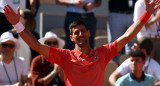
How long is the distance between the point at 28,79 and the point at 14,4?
1766 mm

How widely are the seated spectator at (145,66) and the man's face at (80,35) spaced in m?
1.73

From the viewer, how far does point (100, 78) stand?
13.8 feet

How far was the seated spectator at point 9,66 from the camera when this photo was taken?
581cm

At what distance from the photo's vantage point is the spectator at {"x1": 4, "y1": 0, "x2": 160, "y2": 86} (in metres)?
4.14

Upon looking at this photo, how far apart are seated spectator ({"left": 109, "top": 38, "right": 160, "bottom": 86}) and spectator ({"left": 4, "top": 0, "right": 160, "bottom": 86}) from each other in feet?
5.29

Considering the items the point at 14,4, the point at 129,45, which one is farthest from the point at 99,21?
the point at 14,4

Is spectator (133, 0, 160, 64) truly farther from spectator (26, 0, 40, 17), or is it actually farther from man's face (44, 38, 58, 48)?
spectator (26, 0, 40, 17)

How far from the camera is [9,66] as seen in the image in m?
5.88

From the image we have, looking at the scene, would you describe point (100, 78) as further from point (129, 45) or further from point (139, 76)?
point (129, 45)

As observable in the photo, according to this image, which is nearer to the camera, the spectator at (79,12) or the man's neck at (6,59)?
the man's neck at (6,59)

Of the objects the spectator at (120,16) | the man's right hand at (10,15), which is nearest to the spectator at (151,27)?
the spectator at (120,16)

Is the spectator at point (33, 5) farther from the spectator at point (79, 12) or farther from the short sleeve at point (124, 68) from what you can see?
the short sleeve at point (124, 68)

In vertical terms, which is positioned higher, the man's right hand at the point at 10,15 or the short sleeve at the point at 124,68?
the man's right hand at the point at 10,15

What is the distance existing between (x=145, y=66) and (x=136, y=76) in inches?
24.5
